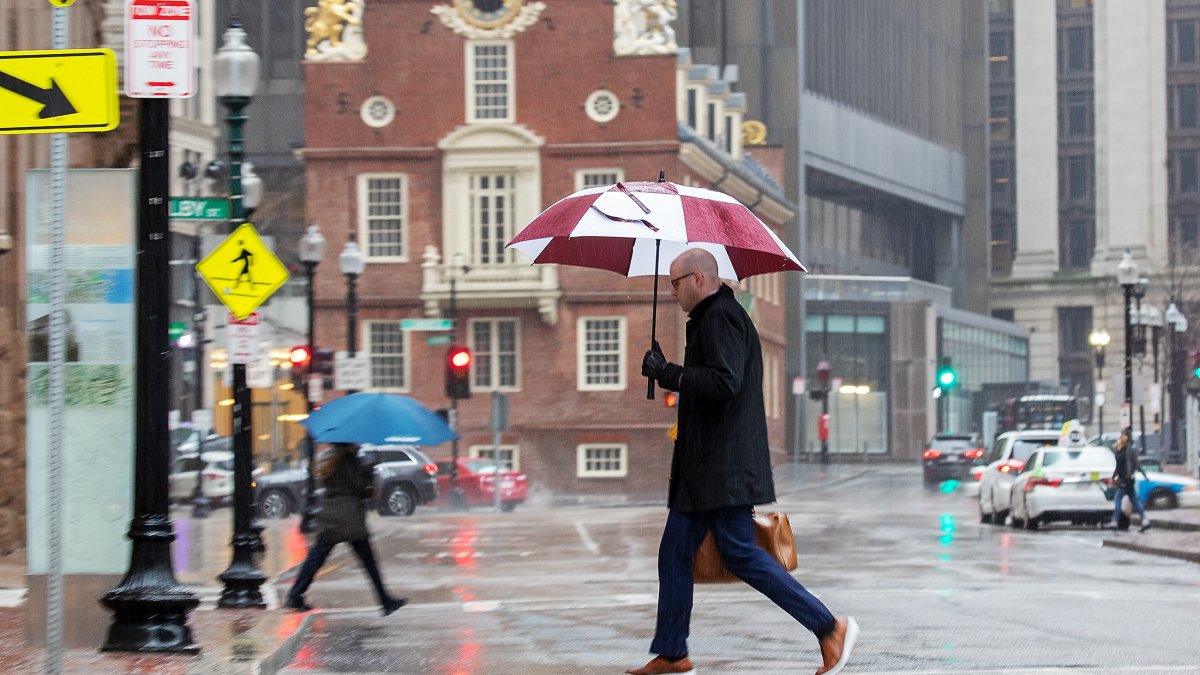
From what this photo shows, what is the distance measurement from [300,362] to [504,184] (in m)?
21.2

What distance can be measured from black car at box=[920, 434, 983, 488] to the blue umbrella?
129 feet

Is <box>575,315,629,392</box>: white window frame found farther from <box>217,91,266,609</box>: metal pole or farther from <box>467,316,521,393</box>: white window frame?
<box>217,91,266,609</box>: metal pole

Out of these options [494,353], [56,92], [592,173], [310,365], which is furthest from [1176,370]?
[56,92]

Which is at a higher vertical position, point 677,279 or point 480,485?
point 677,279

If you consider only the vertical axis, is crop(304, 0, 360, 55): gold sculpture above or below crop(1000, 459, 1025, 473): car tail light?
above

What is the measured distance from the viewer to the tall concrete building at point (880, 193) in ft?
257

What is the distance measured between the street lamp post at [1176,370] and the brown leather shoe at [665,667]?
4237cm

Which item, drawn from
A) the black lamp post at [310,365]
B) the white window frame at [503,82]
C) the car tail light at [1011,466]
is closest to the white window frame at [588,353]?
the white window frame at [503,82]

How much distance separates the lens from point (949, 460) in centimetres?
5384

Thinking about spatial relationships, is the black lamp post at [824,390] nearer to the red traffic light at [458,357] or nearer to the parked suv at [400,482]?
the red traffic light at [458,357]

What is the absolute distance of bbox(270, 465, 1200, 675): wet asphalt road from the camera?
37.6 ft

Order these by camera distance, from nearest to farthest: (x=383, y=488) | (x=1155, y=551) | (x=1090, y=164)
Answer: (x=1155, y=551)
(x=383, y=488)
(x=1090, y=164)

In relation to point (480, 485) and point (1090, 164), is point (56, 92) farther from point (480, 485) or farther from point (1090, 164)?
point (1090, 164)

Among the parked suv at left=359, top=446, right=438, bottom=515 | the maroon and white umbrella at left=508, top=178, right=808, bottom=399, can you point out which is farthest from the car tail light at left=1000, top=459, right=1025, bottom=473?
the maroon and white umbrella at left=508, top=178, right=808, bottom=399
